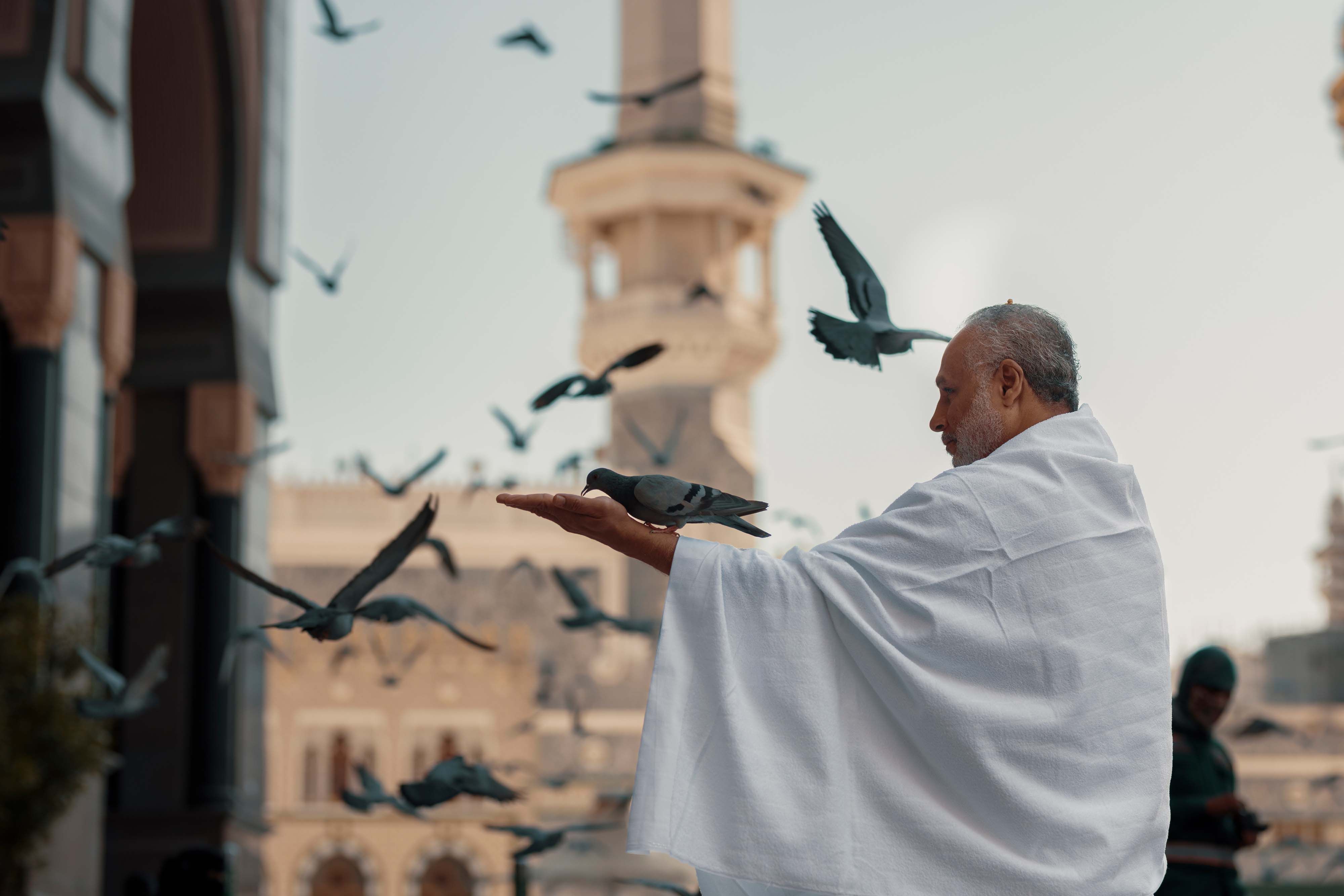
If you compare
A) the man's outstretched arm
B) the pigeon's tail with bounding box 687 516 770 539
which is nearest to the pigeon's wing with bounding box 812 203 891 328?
the pigeon's tail with bounding box 687 516 770 539

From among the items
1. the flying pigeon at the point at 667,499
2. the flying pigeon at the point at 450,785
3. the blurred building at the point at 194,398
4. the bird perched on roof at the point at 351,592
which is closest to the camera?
the flying pigeon at the point at 667,499

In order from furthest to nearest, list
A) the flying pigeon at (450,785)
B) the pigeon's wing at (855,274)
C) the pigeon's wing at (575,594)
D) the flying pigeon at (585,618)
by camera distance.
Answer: the pigeon's wing at (575,594), the flying pigeon at (585,618), the flying pigeon at (450,785), the pigeon's wing at (855,274)

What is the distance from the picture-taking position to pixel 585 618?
368 inches

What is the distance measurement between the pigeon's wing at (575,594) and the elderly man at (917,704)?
677 cm

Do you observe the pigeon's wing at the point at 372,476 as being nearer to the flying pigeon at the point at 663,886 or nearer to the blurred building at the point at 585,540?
the flying pigeon at the point at 663,886

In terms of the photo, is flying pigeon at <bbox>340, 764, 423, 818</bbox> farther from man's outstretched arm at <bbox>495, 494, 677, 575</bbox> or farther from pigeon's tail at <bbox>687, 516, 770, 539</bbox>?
man's outstretched arm at <bbox>495, 494, 677, 575</bbox>

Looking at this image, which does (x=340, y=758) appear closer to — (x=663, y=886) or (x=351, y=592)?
(x=663, y=886)

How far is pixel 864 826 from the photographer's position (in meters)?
2.54

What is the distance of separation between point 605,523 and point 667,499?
277 mm

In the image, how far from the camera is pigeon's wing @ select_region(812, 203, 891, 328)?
496 centimetres

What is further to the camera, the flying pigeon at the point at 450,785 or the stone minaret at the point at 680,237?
the stone minaret at the point at 680,237

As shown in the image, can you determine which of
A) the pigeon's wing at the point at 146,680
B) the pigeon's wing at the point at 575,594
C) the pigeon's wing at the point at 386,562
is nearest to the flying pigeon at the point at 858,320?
the pigeon's wing at the point at 386,562

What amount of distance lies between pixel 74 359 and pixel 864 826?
8.78 meters

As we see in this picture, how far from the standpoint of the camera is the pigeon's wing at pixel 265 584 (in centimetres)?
380
